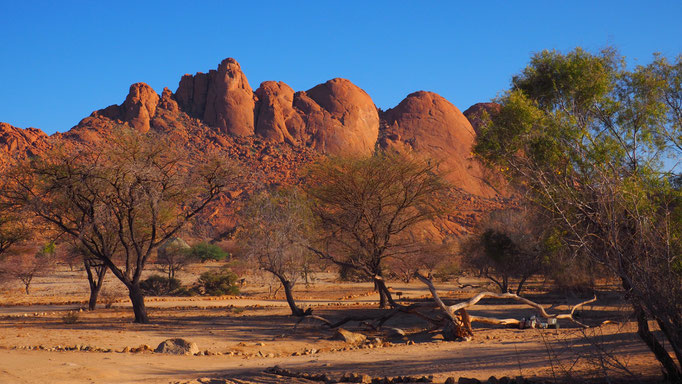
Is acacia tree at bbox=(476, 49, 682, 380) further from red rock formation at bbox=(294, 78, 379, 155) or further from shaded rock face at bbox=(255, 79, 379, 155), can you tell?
red rock formation at bbox=(294, 78, 379, 155)

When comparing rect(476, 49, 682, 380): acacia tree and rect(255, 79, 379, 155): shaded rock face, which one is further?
rect(255, 79, 379, 155): shaded rock face

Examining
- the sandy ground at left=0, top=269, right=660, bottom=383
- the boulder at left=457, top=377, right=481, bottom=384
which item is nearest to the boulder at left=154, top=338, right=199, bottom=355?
the sandy ground at left=0, top=269, right=660, bottom=383

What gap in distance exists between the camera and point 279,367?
10281 millimetres

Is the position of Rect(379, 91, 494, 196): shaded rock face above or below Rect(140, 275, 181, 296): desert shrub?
above

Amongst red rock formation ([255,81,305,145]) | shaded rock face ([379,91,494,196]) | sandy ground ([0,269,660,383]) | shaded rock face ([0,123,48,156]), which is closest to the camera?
sandy ground ([0,269,660,383])

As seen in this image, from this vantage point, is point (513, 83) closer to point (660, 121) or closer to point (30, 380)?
point (660, 121)

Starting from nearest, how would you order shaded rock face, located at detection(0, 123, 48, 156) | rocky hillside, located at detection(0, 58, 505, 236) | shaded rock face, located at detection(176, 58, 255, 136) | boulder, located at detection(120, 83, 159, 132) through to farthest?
shaded rock face, located at detection(0, 123, 48, 156), rocky hillside, located at detection(0, 58, 505, 236), boulder, located at detection(120, 83, 159, 132), shaded rock face, located at detection(176, 58, 255, 136)

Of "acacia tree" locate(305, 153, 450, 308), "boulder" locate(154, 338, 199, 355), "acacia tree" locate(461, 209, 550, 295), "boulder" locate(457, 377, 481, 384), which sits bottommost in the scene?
"boulder" locate(154, 338, 199, 355)

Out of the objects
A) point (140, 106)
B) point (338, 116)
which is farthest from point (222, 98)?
point (338, 116)

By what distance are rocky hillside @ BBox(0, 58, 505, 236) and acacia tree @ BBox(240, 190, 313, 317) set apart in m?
50.3

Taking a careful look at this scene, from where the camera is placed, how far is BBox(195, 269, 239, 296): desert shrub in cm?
3775

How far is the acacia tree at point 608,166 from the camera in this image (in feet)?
21.3

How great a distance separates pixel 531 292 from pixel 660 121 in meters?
23.3

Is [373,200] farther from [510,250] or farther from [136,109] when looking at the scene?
[136,109]
